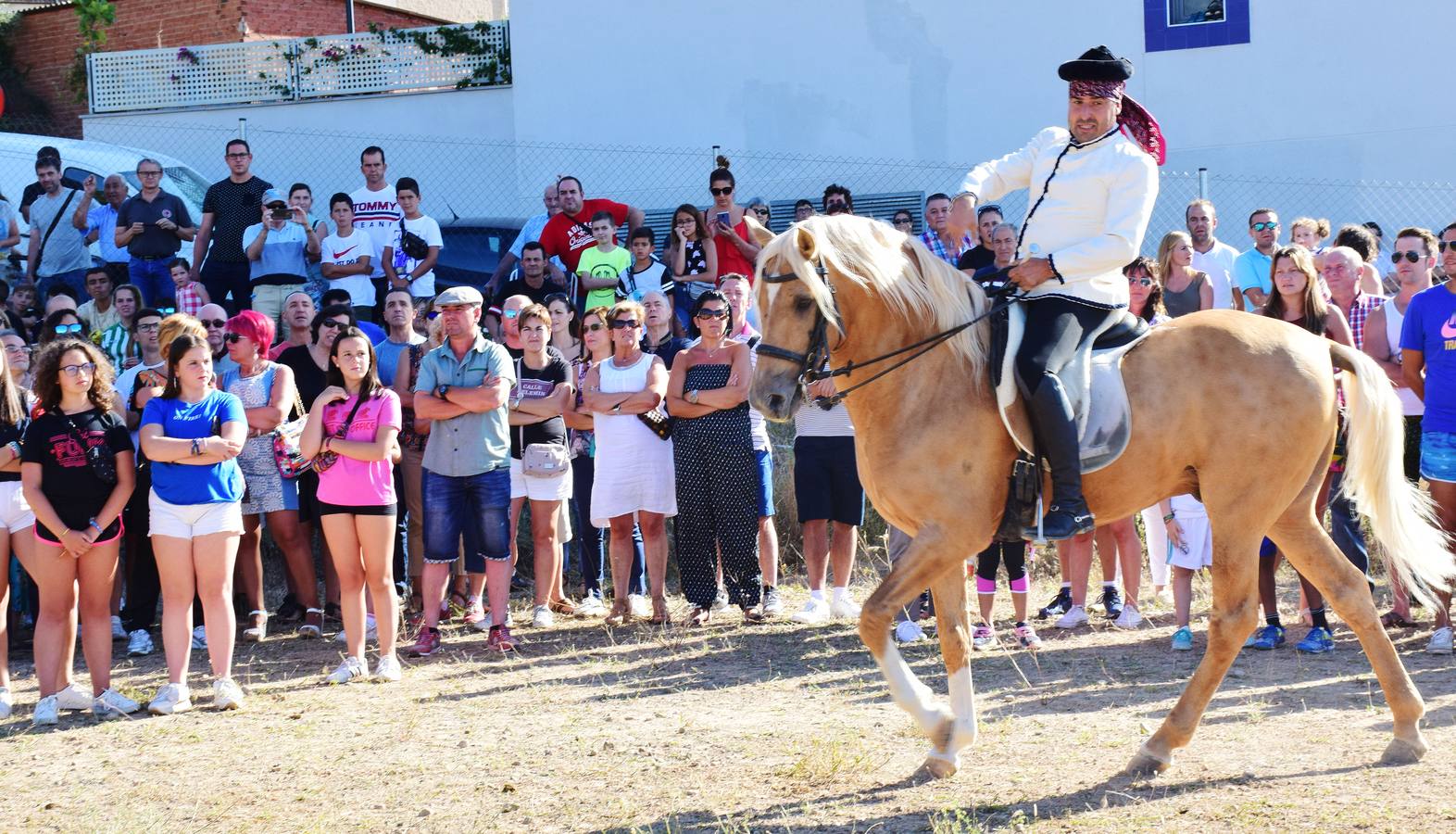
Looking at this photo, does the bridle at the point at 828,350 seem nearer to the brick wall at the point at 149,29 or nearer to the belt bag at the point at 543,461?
the belt bag at the point at 543,461

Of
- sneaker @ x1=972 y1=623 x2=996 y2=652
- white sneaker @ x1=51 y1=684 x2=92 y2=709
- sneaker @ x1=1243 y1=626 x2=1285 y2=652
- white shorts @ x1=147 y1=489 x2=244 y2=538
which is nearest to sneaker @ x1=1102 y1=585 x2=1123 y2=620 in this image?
sneaker @ x1=1243 y1=626 x2=1285 y2=652

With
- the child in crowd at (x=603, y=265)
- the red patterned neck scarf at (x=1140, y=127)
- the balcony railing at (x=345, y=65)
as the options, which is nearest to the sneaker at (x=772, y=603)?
the child in crowd at (x=603, y=265)

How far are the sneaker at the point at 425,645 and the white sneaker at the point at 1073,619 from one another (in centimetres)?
402

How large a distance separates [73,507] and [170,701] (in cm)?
118

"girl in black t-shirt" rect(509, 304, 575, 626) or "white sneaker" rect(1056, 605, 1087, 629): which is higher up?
"girl in black t-shirt" rect(509, 304, 575, 626)

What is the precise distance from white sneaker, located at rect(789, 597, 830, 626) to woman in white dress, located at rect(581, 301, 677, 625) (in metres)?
0.93

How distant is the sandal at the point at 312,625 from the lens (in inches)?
382

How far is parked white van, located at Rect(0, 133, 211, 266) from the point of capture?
1592cm

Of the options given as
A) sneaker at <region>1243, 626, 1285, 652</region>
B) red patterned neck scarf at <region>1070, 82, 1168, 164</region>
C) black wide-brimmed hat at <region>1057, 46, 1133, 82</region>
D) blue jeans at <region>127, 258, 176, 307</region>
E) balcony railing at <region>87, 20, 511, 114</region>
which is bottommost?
sneaker at <region>1243, 626, 1285, 652</region>

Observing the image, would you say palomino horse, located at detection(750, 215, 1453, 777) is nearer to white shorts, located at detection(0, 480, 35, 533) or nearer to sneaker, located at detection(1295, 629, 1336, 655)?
sneaker, located at detection(1295, 629, 1336, 655)

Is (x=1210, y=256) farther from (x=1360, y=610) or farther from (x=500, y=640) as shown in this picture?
(x=500, y=640)

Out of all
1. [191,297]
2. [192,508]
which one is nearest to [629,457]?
[192,508]

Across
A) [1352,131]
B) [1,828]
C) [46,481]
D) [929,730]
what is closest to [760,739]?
[929,730]

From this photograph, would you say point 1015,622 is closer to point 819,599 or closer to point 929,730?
point 819,599
